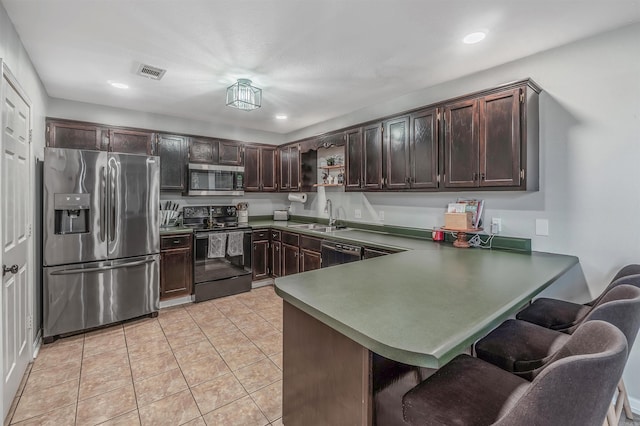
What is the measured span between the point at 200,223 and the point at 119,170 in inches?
58.9

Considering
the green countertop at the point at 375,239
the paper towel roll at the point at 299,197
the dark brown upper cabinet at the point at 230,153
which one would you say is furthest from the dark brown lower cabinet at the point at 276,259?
the dark brown upper cabinet at the point at 230,153

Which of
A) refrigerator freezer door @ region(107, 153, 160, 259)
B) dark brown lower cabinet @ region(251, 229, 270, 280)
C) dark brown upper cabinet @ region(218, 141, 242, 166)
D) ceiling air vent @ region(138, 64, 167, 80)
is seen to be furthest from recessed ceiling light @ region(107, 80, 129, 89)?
dark brown lower cabinet @ region(251, 229, 270, 280)

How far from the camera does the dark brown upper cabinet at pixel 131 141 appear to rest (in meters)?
3.86

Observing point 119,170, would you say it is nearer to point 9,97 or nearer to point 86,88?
point 86,88

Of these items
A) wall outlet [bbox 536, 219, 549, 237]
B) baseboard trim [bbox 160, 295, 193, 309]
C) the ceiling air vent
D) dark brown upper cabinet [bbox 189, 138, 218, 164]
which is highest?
the ceiling air vent

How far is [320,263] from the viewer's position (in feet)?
12.7

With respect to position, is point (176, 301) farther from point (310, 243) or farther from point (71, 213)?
point (310, 243)

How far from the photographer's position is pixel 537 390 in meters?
0.80

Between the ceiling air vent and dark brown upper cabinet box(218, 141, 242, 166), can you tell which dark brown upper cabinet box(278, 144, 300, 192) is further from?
the ceiling air vent

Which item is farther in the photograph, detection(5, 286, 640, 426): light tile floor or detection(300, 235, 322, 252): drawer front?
detection(300, 235, 322, 252): drawer front

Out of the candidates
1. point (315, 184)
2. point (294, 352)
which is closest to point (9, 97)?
point (294, 352)

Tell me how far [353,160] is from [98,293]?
3.19 meters

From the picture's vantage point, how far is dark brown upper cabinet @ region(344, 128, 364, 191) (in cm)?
370

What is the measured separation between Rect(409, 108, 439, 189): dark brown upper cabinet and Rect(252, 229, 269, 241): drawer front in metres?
2.44
